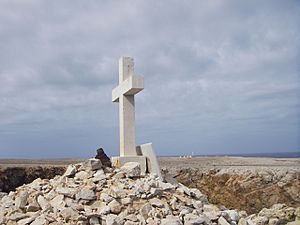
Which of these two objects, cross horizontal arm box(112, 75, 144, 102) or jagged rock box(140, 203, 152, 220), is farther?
cross horizontal arm box(112, 75, 144, 102)

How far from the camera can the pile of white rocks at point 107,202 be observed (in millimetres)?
7590

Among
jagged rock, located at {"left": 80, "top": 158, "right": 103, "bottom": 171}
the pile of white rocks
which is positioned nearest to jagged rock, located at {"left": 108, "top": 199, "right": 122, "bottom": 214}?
the pile of white rocks

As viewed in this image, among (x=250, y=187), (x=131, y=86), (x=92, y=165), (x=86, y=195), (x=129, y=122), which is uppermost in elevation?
(x=131, y=86)

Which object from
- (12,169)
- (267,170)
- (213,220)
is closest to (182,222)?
(213,220)

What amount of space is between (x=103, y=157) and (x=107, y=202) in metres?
2.20

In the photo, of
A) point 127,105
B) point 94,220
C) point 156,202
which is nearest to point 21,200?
point 94,220

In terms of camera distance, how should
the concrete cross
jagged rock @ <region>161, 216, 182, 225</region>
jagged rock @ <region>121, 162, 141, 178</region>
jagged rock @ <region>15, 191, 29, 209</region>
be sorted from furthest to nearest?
the concrete cross < jagged rock @ <region>121, 162, 141, 178</region> < jagged rock @ <region>15, 191, 29, 209</region> < jagged rock @ <region>161, 216, 182, 225</region>

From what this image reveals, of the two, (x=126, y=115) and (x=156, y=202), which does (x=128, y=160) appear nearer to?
(x=126, y=115)

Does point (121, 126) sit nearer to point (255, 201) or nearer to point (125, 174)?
point (125, 174)

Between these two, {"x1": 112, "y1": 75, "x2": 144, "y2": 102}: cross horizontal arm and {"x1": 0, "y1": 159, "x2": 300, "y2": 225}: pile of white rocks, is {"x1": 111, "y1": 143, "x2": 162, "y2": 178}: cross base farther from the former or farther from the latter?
{"x1": 112, "y1": 75, "x2": 144, "y2": 102}: cross horizontal arm

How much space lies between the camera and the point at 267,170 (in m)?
26.0

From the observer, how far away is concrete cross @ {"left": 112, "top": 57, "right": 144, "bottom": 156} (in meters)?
10.4

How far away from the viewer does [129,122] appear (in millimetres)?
10586

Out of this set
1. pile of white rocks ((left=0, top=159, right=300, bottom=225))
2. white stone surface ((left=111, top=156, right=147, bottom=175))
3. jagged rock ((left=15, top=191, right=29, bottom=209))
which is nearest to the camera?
pile of white rocks ((left=0, top=159, right=300, bottom=225))
